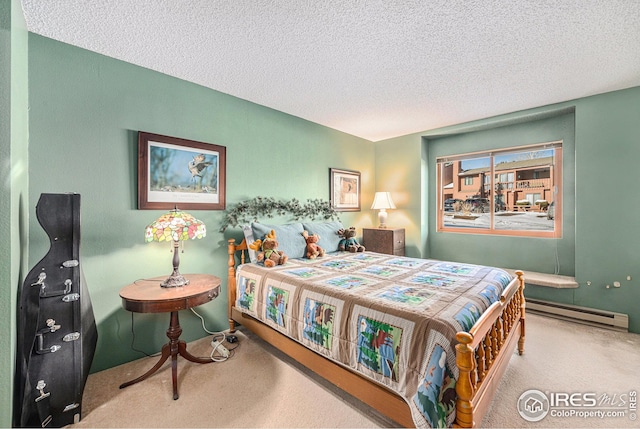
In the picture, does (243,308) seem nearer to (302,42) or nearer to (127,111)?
(127,111)

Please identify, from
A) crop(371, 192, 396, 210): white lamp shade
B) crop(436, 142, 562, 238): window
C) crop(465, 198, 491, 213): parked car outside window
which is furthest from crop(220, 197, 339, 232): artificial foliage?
crop(465, 198, 491, 213): parked car outside window

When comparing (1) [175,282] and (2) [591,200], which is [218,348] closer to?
(1) [175,282]

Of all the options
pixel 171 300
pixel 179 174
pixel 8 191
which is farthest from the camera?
pixel 179 174

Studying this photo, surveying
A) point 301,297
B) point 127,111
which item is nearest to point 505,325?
point 301,297

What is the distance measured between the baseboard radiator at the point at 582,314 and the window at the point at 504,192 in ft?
3.02

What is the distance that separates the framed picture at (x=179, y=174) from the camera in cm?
238

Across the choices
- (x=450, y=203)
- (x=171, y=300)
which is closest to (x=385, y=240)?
(x=450, y=203)

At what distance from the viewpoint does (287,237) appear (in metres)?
3.04

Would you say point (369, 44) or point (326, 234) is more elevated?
point (369, 44)

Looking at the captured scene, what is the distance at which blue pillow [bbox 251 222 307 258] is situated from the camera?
288cm

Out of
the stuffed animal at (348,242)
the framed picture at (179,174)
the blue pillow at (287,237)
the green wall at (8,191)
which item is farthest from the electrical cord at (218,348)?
the stuffed animal at (348,242)

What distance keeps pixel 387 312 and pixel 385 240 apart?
275cm

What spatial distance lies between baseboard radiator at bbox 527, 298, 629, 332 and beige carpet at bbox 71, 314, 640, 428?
11.3 inches

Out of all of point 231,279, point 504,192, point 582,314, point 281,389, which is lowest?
point 281,389
